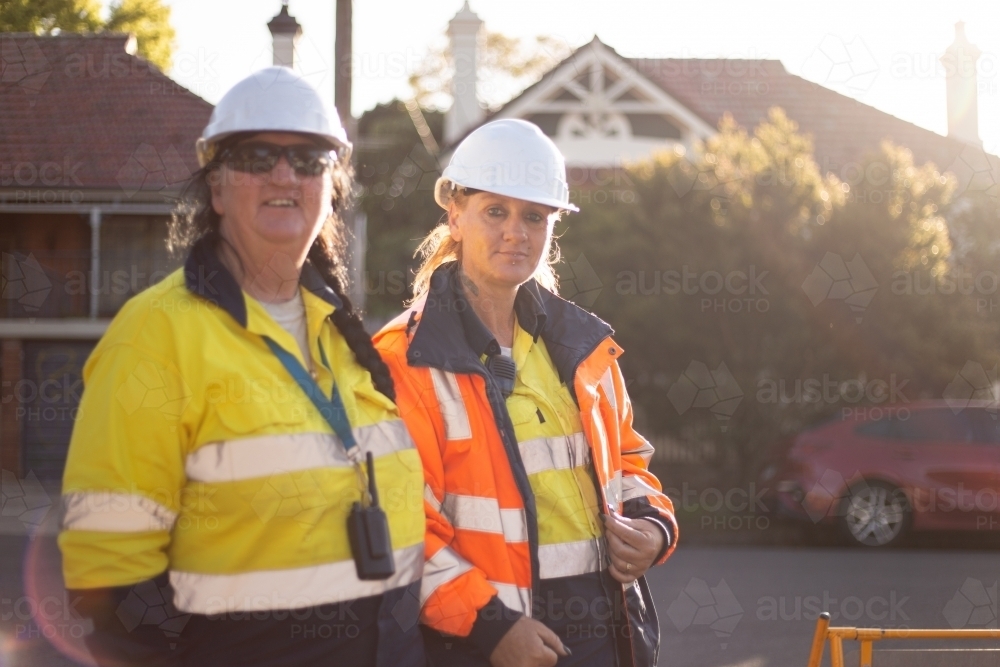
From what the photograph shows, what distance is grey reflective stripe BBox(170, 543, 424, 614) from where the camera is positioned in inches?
85.4

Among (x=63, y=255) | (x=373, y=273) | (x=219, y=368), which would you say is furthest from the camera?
(x=373, y=273)

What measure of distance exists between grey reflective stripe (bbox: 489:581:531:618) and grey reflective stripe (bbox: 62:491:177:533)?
42.6 inches

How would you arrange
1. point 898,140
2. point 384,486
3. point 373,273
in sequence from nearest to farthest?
point 384,486
point 898,140
point 373,273

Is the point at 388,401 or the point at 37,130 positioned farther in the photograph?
the point at 37,130

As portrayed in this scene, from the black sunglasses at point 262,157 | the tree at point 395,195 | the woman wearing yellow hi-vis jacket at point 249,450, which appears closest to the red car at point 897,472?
the woman wearing yellow hi-vis jacket at point 249,450

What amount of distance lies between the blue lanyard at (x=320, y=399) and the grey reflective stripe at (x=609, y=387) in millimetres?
1031

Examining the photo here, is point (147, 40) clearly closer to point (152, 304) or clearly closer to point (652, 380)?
point (652, 380)

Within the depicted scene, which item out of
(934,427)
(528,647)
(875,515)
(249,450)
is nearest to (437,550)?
(528,647)

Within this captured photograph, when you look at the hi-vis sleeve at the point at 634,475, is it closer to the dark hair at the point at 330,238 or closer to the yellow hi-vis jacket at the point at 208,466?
the dark hair at the point at 330,238

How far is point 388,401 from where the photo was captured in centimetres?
258

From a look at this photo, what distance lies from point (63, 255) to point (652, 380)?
443 inches

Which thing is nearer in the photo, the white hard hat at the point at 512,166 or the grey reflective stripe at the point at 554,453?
the grey reflective stripe at the point at 554,453

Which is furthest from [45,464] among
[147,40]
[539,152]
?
[539,152]

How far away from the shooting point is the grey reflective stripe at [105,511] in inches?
78.7
